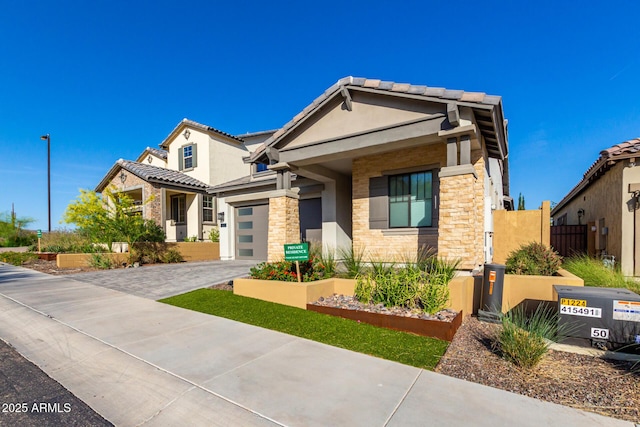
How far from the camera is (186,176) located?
819 inches

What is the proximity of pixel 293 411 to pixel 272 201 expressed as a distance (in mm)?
7429

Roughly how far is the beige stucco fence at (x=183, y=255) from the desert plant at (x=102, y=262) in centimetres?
29

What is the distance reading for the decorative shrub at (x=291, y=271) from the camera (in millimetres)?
7320

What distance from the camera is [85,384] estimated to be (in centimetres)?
353

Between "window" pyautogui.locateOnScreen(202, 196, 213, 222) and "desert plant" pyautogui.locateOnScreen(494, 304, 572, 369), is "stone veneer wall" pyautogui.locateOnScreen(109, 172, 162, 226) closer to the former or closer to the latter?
"window" pyautogui.locateOnScreen(202, 196, 213, 222)

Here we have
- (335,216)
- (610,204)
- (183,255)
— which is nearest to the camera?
(610,204)

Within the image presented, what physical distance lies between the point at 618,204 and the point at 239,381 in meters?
10.5

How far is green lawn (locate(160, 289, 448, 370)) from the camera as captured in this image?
439cm

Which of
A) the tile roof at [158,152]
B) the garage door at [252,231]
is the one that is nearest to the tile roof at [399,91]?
the garage door at [252,231]

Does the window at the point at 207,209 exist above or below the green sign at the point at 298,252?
above

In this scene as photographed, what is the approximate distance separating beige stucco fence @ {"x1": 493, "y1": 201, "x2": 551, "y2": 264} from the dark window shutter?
363 cm

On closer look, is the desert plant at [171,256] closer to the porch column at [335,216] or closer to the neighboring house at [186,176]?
the neighboring house at [186,176]

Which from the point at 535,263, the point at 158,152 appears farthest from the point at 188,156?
the point at 535,263

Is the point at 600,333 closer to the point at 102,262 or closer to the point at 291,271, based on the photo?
the point at 291,271
